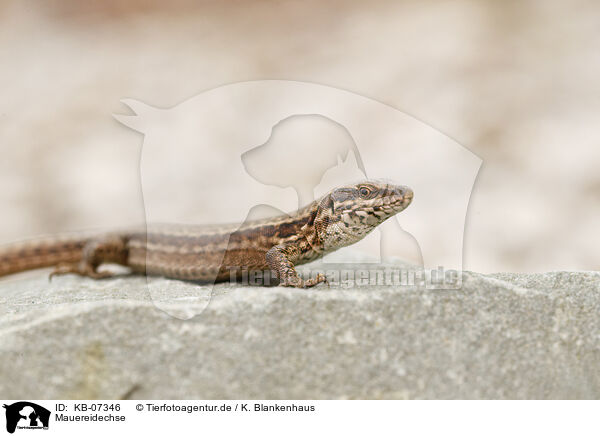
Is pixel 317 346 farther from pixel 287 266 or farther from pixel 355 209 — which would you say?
pixel 355 209

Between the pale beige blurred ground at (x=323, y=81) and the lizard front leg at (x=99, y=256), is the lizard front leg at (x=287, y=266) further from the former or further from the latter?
the pale beige blurred ground at (x=323, y=81)

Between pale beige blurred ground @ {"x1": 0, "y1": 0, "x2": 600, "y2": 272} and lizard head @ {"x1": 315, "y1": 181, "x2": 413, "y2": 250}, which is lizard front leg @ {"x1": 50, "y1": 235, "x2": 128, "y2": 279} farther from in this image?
pale beige blurred ground @ {"x1": 0, "y1": 0, "x2": 600, "y2": 272}

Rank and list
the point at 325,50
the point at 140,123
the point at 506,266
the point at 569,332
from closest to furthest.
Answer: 1. the point at 569,332
2. the point at 140,123
3. the point at 506,266
4. the point at 325,50

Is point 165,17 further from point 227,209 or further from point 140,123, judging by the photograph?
point 140,123

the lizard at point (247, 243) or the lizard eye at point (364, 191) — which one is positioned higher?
the lizard eye at point (364, 191)

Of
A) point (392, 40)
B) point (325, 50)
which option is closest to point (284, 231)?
point (325, 50)
